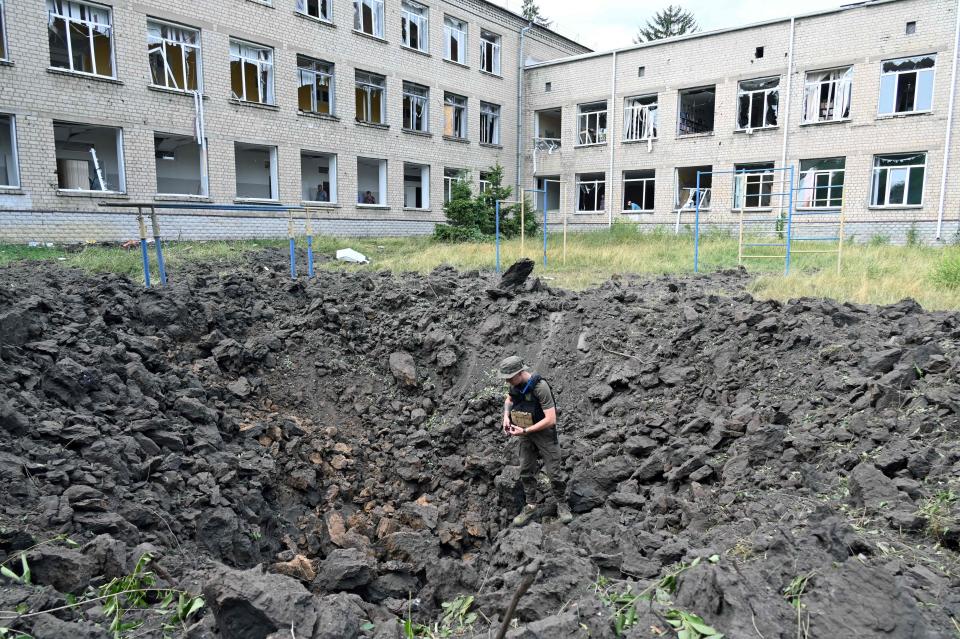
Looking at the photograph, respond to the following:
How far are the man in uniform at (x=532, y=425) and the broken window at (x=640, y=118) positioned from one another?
24.1m

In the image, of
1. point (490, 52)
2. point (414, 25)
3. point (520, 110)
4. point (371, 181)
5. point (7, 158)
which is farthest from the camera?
point (520, 110)

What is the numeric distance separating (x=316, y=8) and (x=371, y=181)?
23.4 feet

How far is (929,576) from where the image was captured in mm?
3289

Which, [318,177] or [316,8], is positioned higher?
[316,8]

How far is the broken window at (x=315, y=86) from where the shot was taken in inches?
910

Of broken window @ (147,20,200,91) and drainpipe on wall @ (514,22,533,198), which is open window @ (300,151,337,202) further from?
drainpipe on wall @ (514,22,533,198)

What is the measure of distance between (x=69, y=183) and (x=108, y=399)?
15.5 meters

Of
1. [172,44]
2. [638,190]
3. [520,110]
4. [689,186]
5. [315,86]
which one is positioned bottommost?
[638,190]

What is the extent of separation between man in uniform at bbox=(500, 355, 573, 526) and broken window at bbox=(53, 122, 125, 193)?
57.2ft

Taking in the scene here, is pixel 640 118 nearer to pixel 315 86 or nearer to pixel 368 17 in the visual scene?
pixel 368 17

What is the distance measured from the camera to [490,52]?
29750 millimetres

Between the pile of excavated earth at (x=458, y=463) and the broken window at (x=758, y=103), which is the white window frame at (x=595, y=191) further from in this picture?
the pile of excavated earth at (x=458, y=463)

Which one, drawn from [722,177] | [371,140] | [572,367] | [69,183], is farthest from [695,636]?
[722,177]

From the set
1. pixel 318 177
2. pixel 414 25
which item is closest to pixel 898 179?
pixel 414 25
